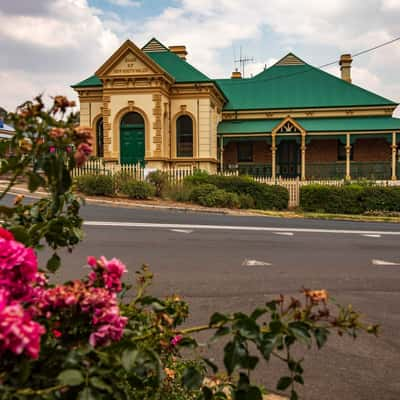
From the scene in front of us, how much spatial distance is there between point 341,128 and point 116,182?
16.2 m

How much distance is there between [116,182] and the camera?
68.6 feet

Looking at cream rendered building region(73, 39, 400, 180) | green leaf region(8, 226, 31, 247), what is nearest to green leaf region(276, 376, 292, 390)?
green leaf region(8, 226, 31, 247)

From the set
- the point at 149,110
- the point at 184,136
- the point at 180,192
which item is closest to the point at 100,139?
the point at 149,110

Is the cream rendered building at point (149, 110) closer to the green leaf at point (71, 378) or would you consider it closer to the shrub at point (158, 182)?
the shrub at point (158, 182)

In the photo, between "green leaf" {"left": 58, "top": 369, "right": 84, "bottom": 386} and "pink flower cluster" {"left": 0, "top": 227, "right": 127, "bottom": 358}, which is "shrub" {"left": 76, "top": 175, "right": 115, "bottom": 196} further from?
"green leaf" {"left": 58, "top": 369, "right": 84, "bottom": 386}

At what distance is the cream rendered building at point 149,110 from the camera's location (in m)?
27.5

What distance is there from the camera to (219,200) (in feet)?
64.7

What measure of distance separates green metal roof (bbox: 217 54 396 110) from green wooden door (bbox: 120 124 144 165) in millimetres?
8554

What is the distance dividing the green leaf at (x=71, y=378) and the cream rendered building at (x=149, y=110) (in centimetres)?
2621

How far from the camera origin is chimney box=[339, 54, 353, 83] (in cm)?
3681

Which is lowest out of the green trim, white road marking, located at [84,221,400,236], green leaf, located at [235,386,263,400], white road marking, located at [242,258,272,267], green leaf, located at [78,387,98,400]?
white road marking, located at [242,258,272,267]

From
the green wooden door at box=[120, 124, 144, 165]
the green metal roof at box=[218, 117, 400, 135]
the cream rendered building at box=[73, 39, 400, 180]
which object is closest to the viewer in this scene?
the cream rendered building at box=[73, 39, 400, 180]

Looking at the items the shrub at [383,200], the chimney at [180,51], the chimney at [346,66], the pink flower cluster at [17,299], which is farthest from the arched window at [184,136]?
the pink flower cluster at [17,299]

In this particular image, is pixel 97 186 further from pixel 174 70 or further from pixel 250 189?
pixel 174 70
